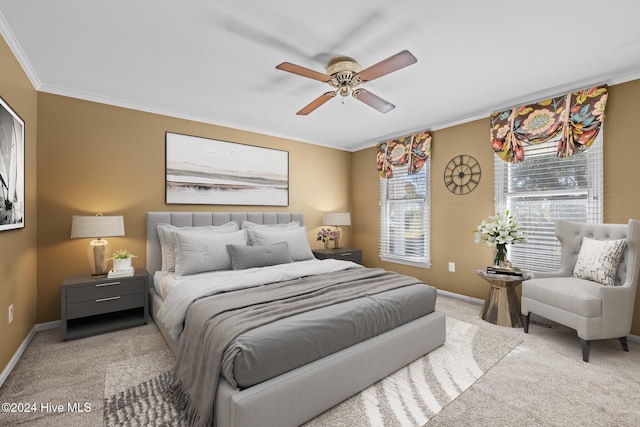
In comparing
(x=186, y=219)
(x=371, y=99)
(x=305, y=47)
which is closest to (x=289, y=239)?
(x=186, y=219)

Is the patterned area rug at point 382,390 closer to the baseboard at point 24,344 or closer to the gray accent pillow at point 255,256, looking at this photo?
the baseboard at point 24,344

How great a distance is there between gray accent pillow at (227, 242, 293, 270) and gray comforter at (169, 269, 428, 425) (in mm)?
654

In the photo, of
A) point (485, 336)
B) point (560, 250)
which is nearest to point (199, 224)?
point (485, 336)

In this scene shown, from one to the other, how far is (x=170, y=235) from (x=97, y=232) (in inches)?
26.0

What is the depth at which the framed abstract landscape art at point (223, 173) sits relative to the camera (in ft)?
12.3

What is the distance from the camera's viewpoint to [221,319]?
1.78m

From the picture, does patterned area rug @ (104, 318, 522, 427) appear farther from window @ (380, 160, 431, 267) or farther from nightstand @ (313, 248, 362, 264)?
nightstand @ (313, 248, 362, 264)

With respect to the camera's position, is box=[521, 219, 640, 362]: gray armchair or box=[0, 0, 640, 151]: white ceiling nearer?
box=[0, 0, 640, 151]: white ceiling

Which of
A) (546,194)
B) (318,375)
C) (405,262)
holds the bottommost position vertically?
(318,375)

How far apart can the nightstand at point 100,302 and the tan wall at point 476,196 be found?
12.1 feet

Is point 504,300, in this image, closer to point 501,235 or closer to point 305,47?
point 501,235

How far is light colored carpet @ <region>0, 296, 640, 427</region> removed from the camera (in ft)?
5.69

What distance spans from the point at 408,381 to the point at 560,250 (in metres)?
2.43

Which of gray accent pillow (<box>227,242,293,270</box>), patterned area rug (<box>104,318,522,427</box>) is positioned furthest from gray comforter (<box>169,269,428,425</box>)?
gray accent pillow (<box>227,242,293,270</box>)
